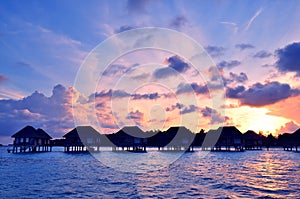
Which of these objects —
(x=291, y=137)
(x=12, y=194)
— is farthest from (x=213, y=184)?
(x=291, y=137)

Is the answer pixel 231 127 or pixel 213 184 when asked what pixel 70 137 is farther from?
pixel 213 184

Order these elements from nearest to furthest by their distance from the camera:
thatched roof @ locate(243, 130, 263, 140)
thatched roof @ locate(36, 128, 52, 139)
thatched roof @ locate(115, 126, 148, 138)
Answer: thatched roof @ locate(36, 128, 52, 139) → thatched roof @ locate(115, 126, 148, 138) → thatched roof @ locate(243, 130, 263, 140)

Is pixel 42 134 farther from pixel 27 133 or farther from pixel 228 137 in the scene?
pixel 228 137

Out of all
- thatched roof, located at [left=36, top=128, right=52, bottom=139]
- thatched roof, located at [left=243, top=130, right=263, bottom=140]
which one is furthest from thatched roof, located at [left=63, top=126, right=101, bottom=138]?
thatched roof, located at [left=243, top=130, right=263, bottom=140]

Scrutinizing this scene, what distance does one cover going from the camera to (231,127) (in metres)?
82.6

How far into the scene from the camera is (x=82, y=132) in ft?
236

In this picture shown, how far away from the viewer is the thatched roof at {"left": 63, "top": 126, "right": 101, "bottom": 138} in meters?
70.8

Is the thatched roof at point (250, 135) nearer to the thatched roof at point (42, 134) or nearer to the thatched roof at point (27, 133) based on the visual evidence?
the thatched roof at point (42, 134)

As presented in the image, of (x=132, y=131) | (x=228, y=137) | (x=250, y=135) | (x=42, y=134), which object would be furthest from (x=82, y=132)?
(x=250, y=135)

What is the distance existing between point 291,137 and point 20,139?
67.7 m

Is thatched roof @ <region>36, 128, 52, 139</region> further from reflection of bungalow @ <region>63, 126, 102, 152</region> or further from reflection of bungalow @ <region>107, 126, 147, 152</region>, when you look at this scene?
reflection of bungalow @ <region>107, 126, 147, 152</region>

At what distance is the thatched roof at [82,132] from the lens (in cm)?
7081

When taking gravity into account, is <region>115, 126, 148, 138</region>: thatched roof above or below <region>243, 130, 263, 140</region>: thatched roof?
above

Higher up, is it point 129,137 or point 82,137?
point 82,137
